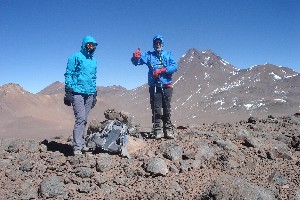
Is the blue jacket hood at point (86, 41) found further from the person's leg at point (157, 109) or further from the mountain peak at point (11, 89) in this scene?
the mountain peak at point (11, 89)

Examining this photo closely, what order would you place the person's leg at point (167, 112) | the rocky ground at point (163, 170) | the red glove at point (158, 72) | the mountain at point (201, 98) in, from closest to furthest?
the rocky ground at point (163, 170)
the red glove at point (158, 72)
the person's leg at point (167, 112)
the mountain at point (201, 98)

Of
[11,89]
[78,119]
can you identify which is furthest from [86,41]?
[11,89]

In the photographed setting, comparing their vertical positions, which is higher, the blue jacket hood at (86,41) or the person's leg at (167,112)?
the blue jacket hood at (86,41)

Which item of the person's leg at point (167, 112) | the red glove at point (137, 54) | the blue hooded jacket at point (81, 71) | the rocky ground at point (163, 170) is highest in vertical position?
the red glove at point (137, 54)

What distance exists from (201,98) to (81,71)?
94.5ft

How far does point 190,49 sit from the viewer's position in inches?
1869

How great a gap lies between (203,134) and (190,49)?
4112 cm

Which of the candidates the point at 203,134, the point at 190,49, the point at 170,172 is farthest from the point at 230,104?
the point at 170,172

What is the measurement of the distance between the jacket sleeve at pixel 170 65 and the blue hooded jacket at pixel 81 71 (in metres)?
1.56

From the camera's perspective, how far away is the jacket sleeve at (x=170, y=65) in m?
6.73

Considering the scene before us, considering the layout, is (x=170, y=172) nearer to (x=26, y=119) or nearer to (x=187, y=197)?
(x=187, y=197)

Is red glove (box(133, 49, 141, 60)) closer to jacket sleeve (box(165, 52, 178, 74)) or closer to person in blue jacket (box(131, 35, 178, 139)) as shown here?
person in blue jacket (box(131, 35, 178, 139))

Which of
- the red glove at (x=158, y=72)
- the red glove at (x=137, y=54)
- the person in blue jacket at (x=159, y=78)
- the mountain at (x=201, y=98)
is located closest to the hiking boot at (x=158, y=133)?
the person in blue jacket at (x=159, y=78)

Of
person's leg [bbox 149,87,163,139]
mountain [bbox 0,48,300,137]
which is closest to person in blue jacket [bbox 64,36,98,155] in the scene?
person's leg [bbox 149,87,163,139]
